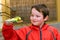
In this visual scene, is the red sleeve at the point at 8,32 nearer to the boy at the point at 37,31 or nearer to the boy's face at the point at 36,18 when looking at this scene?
the boy at the point at 37,31

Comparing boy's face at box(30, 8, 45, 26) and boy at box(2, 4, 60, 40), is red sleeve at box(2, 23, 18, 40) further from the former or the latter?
boy's face at box(30, 8, 45, 26)

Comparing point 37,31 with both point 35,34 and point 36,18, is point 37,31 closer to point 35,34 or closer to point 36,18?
point 35,34

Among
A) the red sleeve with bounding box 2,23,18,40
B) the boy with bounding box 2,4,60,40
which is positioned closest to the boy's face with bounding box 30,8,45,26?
the boy with bounding box 2,4,60,40

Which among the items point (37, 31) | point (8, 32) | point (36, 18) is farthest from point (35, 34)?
point (8, 32)

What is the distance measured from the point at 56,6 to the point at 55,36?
3.32 meters

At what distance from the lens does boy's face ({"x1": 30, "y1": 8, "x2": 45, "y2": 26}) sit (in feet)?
8.24

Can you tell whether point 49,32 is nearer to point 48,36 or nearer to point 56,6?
point 48,36

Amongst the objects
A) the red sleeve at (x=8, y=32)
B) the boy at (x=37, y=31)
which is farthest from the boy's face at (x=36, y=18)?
the red sleeve at (x=8, y=32)

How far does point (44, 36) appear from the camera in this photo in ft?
8.44

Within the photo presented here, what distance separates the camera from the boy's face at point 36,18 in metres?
2.51

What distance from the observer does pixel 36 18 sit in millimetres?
2520

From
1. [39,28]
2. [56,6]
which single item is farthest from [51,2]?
[39,28]

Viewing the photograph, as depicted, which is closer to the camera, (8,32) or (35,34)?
(8,32)

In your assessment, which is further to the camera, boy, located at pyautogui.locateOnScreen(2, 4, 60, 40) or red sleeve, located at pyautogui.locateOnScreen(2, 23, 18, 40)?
boy, located at pyautogui.locateOnScreen(2, 4, 60, 40)
